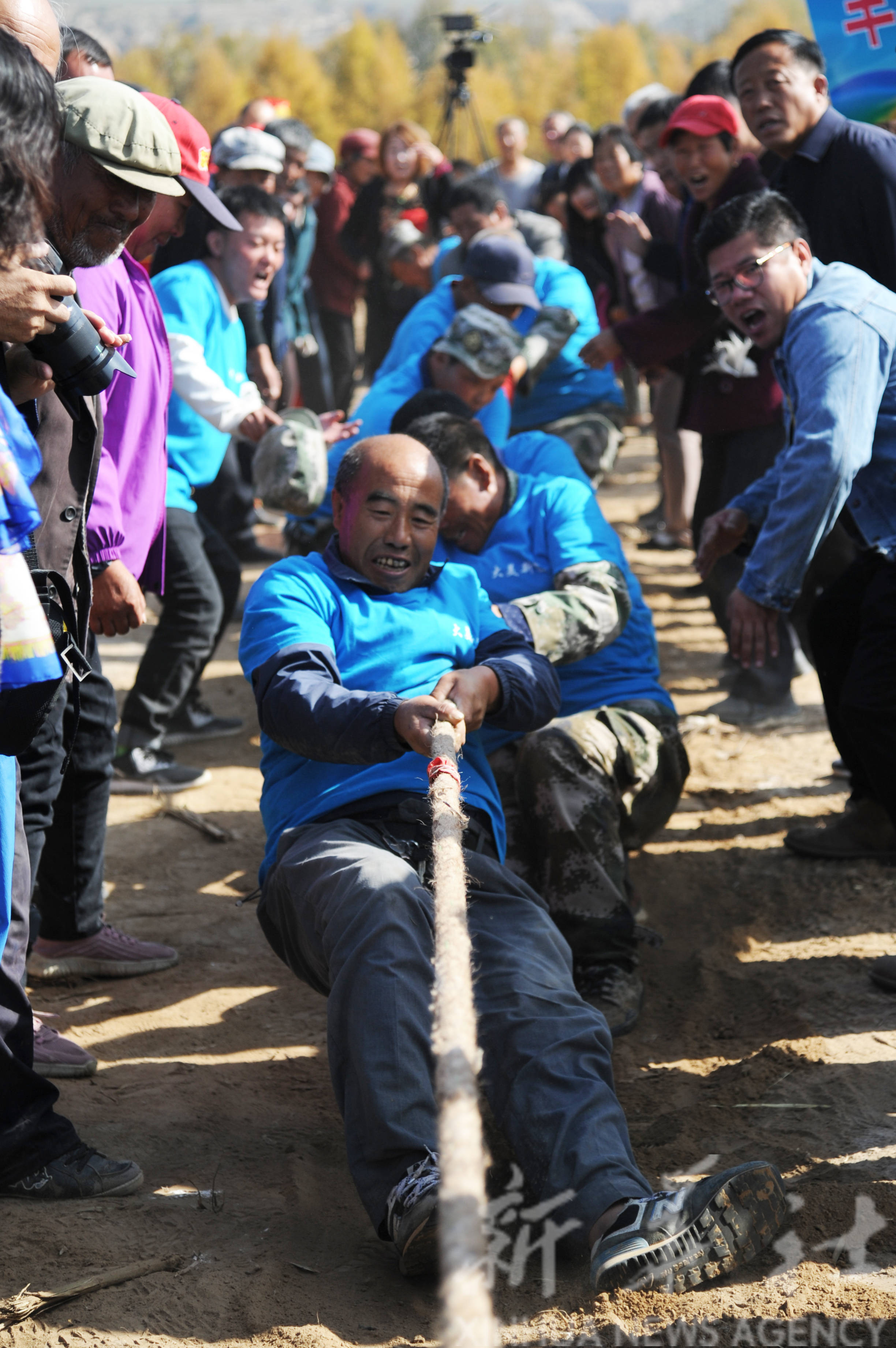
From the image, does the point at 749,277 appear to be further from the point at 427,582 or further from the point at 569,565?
the point at 427,582

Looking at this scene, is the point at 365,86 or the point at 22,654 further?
the point at 365,86

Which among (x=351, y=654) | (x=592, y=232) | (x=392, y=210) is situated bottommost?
(x=351, y=654)

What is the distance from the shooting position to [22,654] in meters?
1.84

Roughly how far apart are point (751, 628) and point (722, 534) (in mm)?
406

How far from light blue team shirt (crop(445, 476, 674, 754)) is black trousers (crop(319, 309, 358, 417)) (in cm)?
593

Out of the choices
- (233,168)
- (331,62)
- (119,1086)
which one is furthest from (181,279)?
(331,62)

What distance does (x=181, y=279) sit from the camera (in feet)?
14.0

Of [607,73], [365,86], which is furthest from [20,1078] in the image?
[607,73]

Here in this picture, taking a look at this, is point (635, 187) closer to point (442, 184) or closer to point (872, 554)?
point (442, 184)

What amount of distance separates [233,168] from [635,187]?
2.77 m

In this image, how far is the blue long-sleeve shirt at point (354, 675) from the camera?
8.23ft

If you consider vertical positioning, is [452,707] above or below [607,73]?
below

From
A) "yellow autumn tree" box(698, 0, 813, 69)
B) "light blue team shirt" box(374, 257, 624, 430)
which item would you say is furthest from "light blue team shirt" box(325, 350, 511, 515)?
"yellow autumn tree" box(698, 0, 813, 69)

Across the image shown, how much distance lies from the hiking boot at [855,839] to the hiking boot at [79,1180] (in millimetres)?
→ 2321
